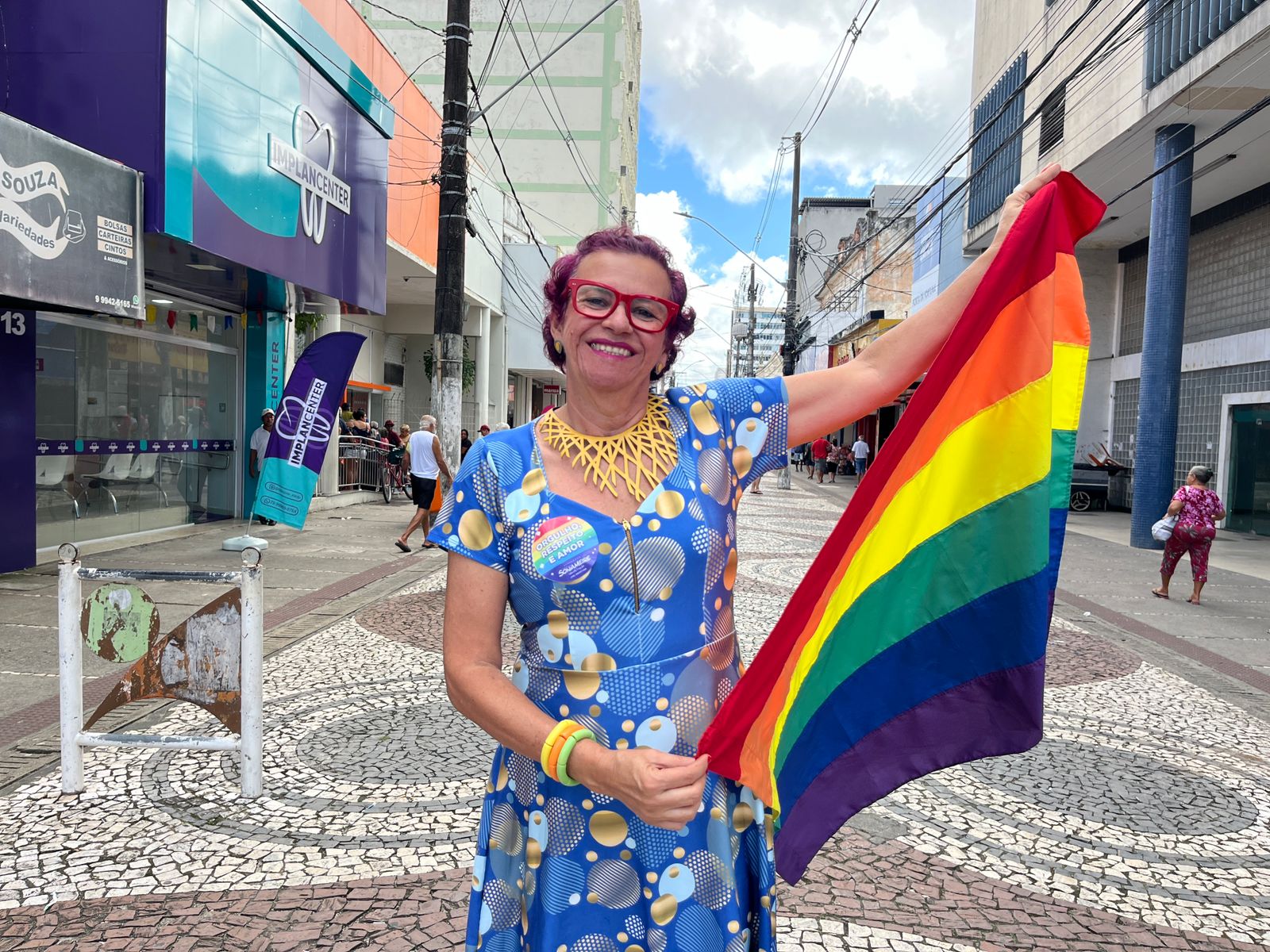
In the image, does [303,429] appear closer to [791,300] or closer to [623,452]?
[623,452]

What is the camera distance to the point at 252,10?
10.2 meters

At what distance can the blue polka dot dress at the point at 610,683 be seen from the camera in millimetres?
1514

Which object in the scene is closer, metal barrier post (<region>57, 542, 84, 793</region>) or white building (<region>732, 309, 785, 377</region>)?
metal barrier post (<region>57, 542, 84, 793</region>)

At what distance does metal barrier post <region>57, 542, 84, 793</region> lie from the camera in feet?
12.9

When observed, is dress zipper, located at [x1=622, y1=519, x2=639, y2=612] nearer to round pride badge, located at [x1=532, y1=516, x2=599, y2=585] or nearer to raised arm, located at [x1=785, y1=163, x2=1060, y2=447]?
round pride badge, located at [x1=532, y1=516, x2=599, y2=585]

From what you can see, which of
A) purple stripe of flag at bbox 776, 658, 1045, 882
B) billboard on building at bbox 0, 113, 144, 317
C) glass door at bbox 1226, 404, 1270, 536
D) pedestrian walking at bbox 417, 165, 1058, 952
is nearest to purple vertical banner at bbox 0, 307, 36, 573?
billboard on building at bbox 0, 113, 144, 317

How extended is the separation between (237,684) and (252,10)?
9113mm

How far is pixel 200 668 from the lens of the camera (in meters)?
4.03

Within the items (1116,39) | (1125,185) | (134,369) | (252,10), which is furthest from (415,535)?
(1125,185)

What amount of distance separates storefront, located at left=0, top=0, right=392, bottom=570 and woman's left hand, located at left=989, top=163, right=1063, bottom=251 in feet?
25.1

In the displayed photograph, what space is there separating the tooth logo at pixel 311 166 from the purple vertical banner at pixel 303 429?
2.94 meters

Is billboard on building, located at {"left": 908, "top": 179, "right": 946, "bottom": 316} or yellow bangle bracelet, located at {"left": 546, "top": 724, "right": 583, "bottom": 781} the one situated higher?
billboard on building, located at {"left": 908, "top": 179, "right": 946, "bottom": 316}

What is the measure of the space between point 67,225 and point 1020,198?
26.7 feet

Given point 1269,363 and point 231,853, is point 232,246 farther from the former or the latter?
point 1269,363
